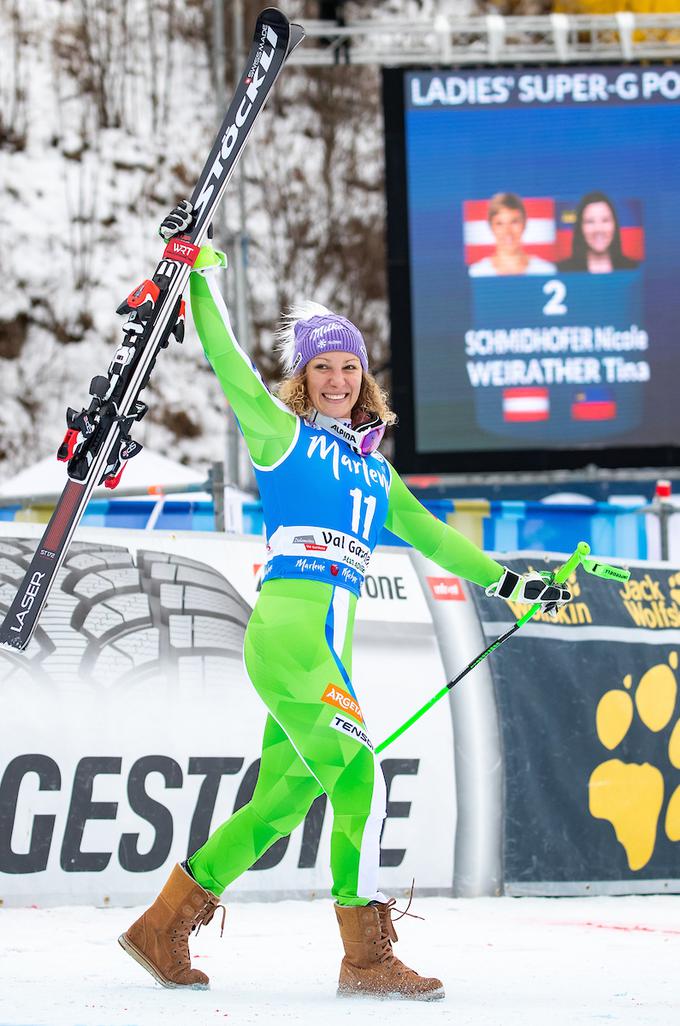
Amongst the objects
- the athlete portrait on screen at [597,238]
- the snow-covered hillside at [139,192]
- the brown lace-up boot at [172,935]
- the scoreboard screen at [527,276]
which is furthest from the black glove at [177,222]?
the snow-covered hillside at [139,192]

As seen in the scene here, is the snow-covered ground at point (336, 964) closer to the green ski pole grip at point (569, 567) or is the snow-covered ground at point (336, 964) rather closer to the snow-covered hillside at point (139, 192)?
the green ski pole grip at point (569, 567)

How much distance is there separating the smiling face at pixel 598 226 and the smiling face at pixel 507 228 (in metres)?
0.58

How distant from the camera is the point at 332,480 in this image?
4031 mm

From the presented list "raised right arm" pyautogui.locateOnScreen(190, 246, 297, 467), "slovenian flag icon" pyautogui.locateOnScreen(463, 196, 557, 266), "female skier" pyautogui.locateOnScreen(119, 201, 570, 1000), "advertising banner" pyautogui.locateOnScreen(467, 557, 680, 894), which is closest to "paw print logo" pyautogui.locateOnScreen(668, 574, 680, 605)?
"advertising banner" pyautogui.locateOnScreen(467, 557, 680, 894)

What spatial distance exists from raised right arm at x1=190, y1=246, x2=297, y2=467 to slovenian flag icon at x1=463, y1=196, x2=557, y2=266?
9010 millimetres

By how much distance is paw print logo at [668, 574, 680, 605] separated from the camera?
6766 mm

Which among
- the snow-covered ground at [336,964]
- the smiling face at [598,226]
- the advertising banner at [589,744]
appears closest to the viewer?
the snow-covered ground at [336,964]

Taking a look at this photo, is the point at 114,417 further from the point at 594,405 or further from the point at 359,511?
the point at 594,405

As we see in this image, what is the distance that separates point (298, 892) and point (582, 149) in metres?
8.92

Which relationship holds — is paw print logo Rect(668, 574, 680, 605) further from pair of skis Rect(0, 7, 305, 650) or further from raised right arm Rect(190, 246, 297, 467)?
pair of skis Rect(0, 7, 305, 650)

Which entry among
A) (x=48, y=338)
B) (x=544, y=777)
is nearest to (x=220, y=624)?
(x=544, y=777)

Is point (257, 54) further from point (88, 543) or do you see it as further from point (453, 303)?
point (453, 303)

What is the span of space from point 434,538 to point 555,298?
8.87 m

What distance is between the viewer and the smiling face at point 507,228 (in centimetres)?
1283
